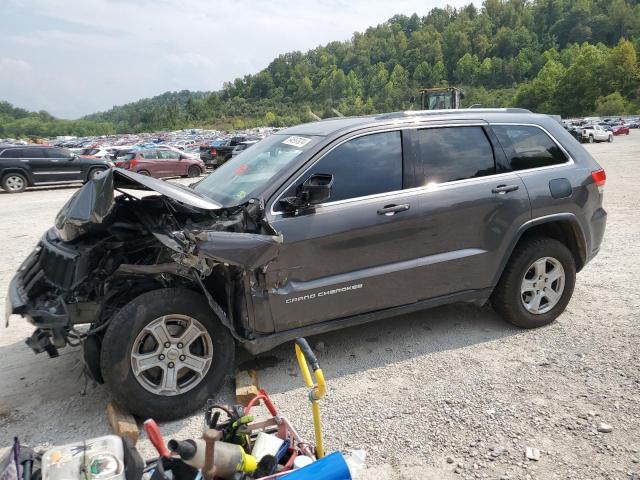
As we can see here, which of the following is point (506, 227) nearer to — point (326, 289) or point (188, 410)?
point (326, 289)

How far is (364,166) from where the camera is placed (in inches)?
146

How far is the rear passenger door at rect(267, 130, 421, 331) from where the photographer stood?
3.33 meters

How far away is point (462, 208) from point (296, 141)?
1417 millimetres

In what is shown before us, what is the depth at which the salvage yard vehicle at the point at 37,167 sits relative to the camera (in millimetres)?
16250

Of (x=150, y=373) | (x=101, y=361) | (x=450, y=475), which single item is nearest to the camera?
(x=450, y=475)

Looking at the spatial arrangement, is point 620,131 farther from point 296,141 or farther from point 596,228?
point 296,141

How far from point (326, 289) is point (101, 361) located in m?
1.49

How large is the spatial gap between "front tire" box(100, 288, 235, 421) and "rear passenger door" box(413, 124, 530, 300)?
161cm

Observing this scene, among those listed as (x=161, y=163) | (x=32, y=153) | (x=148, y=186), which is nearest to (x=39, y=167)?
(x=32, y=153)

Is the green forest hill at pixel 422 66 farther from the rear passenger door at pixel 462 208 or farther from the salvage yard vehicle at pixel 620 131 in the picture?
the rear passenger door at pixel 462 208

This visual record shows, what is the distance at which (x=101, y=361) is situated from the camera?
2953 mm

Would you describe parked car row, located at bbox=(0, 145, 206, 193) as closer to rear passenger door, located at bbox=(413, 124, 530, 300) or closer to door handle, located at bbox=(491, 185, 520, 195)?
rear passenger door, located at bbox=(413, 124, 530, 300)

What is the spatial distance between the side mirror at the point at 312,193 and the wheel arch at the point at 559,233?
5.75 feet

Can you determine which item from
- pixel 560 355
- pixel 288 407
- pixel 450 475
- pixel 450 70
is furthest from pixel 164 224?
pixel 450 70
